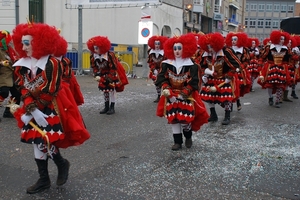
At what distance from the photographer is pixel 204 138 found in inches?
264

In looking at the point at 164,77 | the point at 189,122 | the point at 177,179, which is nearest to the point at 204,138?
the point at 189,122

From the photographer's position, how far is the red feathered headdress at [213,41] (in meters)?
7.09

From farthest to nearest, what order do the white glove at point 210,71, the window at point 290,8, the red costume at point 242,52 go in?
the window at point 290,8 < the red costume at point 242,52 < the white glove at point 210,71

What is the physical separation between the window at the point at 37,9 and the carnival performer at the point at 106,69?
48.7ft

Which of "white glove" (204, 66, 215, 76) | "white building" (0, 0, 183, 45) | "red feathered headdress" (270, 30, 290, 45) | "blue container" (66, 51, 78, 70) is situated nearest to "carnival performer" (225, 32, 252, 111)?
"red feathered headdress" (270, 30, 290, 45)

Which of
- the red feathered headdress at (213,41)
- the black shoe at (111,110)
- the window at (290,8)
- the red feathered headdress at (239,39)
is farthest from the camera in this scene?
the window at (290,8)

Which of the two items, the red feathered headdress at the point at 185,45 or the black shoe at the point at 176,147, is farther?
the black shoe at the point at 176,147

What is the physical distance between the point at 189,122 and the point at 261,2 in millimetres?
91980

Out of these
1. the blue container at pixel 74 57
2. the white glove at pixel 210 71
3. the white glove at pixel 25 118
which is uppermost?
the blue container at pixel 74 57

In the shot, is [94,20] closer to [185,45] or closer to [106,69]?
[106,69]

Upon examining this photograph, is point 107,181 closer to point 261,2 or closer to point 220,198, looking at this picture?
point 220,198

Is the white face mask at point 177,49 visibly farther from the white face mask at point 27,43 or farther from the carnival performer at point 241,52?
the carnival performer at point 241,52

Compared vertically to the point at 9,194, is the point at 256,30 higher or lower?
higher

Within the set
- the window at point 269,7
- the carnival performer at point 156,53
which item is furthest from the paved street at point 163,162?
the window at point 269,7
